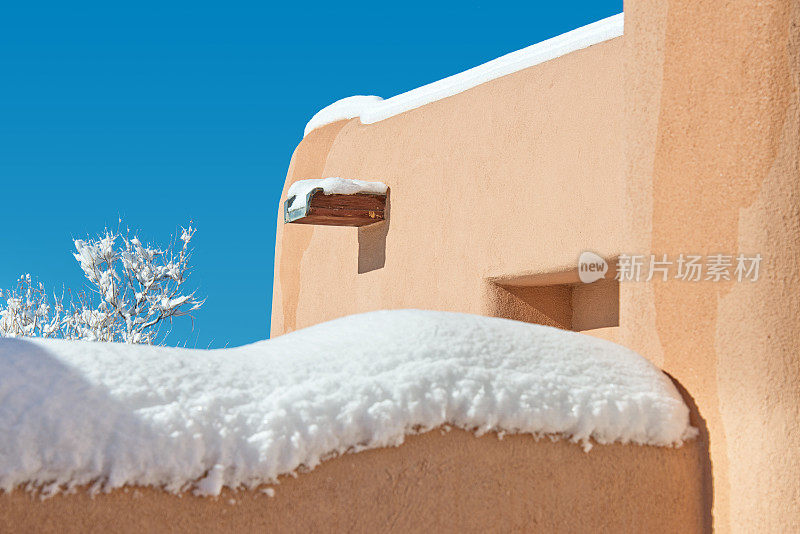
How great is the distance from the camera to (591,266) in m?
4.92

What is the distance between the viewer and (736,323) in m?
2.58

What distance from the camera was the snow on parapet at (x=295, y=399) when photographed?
1.77 meters

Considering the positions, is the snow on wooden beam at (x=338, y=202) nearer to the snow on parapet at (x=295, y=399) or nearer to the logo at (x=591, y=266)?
the logo at (x=591, y=266)

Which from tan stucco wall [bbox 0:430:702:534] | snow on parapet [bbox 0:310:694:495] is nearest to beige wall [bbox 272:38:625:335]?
snow on parapet [bbox 0:310:694:495]

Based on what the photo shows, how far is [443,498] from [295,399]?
0.47 meters

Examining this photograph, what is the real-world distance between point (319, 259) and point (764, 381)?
559 centimetres

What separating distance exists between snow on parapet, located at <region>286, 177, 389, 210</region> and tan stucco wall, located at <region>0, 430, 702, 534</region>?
14.3ft

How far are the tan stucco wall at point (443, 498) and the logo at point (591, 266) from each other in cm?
235

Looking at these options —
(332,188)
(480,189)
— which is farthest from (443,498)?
(332,188)

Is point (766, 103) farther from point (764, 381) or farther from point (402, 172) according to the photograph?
point (402, 172)

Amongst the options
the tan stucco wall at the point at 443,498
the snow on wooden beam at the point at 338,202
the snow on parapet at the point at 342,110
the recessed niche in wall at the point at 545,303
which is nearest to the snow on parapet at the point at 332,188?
the snow on wooden beam at the point at 338,202

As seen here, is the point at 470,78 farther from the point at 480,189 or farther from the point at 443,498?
the point at 443,498

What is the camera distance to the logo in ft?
15.9

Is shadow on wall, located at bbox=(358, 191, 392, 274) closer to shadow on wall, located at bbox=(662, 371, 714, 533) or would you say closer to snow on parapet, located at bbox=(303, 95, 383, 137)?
snow on parapet, located at bbox=(303, 95, 383, 137)
